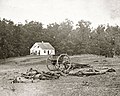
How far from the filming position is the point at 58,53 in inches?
2731

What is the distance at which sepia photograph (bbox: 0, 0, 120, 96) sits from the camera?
47.5 feet

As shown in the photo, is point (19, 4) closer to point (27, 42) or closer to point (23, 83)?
point (23, 83)

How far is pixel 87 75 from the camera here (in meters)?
19.2

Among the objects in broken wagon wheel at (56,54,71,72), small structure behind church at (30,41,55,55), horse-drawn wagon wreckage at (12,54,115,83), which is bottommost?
horse-drawn wagon wreckage at (12,54,115,83)

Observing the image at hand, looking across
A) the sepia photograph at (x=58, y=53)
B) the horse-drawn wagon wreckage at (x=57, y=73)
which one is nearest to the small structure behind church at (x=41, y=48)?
the sepia photograph at (x=58, y=53)

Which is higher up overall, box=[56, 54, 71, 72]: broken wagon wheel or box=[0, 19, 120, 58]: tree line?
box=[0, 19, 120, 58]: tree line

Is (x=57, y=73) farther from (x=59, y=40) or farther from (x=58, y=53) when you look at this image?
(x=59, y=40)

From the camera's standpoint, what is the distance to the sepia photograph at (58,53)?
47.5 ft

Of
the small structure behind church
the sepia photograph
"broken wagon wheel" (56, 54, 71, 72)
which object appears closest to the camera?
the sepia photograph

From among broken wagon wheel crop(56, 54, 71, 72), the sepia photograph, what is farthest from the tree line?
broken wagon wheel crop(56, 54, 71, 72)

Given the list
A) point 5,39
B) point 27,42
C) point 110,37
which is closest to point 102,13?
point 5,39

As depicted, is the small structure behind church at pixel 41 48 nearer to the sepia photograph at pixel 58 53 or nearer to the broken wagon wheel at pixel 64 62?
the sepia photograph at pixel 58 53

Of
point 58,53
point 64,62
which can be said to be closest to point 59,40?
point 58,53

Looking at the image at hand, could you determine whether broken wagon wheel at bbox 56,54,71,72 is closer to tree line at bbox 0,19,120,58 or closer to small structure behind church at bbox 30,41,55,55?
tree line at bbox 0,19,120,58
